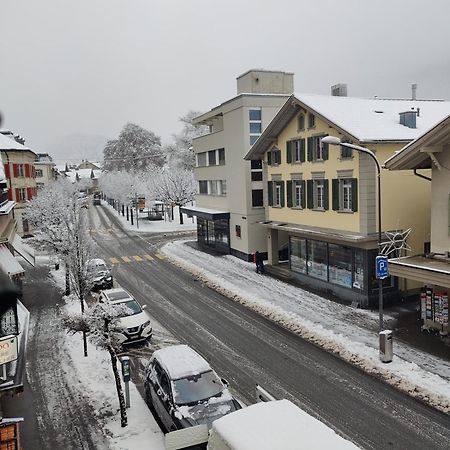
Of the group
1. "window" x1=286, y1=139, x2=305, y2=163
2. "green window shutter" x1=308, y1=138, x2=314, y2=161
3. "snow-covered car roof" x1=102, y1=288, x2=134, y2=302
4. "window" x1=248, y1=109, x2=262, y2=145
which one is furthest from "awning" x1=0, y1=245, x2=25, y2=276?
"window" x1=248, y1=109, x2=262, y2=145

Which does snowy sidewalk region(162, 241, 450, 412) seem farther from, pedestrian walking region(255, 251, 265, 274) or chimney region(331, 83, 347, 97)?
chimney region(331, 83, 347, 97)

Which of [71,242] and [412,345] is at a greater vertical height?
[71,242]

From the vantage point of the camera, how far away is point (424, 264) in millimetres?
17453

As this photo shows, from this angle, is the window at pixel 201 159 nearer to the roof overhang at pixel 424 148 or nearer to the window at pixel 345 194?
the window at pixel 345 194

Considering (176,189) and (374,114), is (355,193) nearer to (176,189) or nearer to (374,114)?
(374,114)

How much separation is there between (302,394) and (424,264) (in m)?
7.15

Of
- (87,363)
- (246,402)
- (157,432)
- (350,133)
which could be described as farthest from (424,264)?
(87,363)

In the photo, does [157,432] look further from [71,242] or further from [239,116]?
[239,116]

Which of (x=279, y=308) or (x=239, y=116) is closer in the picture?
(x=279, y=308)

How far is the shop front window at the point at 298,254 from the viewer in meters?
27.1

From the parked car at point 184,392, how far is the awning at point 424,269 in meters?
8.43

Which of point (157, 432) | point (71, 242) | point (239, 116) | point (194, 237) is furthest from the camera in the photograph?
point (194, 237)

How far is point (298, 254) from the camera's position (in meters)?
27.7

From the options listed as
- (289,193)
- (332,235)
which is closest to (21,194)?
(289,193)
